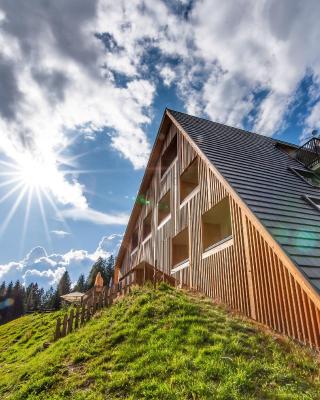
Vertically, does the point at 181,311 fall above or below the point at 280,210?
below

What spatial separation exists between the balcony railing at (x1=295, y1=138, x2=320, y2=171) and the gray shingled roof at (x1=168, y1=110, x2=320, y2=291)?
0.63m

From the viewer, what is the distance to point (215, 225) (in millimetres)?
11547

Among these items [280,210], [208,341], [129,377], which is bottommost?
[129,377]

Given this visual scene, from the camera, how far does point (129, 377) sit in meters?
4.61

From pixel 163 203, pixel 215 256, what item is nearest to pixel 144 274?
pixel 215 256

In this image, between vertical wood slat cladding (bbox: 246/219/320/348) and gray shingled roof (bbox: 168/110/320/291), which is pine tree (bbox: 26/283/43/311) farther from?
vertical wood slat cladding (bbox: 246/219/320/348)

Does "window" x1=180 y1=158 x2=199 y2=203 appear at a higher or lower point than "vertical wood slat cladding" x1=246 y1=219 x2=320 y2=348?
higher

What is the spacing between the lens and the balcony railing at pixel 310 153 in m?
12.6

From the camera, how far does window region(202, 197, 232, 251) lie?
10.3 m

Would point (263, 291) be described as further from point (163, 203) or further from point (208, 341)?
point (163, 203)

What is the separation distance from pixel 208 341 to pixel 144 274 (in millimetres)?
5051

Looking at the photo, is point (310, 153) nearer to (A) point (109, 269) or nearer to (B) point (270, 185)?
(B) point (270, 185)

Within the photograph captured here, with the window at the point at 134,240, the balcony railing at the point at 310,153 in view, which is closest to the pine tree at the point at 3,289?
the window at the point at 134,240

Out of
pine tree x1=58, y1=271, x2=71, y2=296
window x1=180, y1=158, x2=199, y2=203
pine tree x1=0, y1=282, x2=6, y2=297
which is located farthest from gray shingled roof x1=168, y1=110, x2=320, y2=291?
pine tree x1=0, y1=282, x2=6, y2=297
